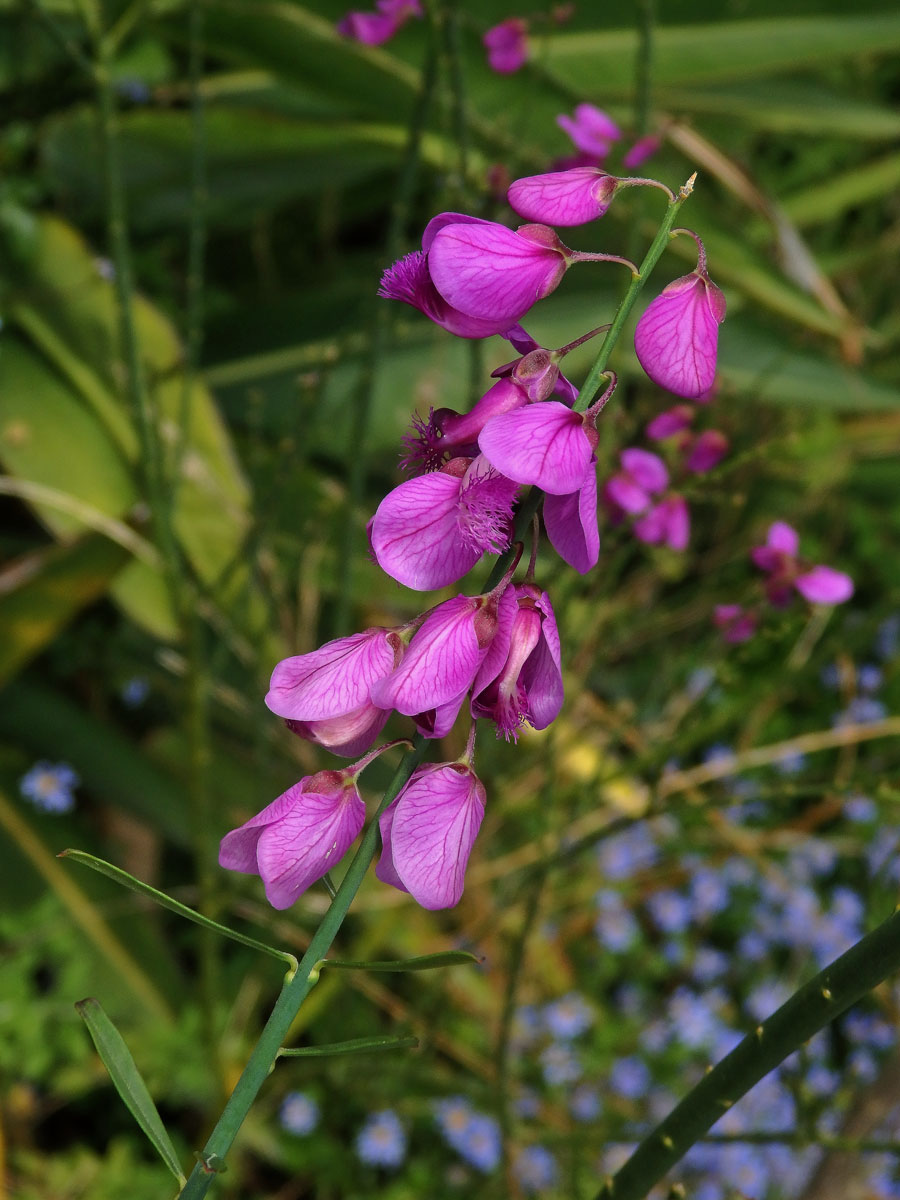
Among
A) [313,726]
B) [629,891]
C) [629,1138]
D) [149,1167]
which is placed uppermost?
[313,726]

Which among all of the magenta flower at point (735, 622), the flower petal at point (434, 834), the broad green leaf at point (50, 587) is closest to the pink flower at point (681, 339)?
the flower petal at point (434, 834)

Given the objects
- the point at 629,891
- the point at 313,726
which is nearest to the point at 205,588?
the point at 313,726

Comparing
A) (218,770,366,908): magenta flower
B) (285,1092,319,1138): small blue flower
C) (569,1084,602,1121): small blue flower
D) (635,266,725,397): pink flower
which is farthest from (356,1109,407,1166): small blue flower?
(635,266,725,397): pink flower

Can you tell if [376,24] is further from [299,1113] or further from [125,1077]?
[299,1113]

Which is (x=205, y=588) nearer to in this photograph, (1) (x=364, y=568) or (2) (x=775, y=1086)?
(1) (x=364, y=568)

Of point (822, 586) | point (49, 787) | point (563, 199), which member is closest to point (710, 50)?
point (822, 586)

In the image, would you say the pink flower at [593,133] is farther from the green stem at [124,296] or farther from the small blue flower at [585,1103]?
the small blue flower at [585,1103]
